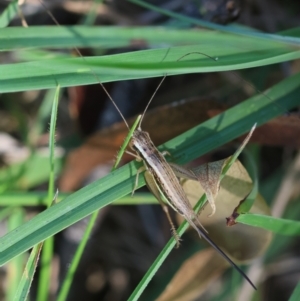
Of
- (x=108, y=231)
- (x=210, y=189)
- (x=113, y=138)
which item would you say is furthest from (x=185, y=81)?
(x=210, y=189)

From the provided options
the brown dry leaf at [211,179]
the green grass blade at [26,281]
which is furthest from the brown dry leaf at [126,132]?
the green grass blade at [26,281]

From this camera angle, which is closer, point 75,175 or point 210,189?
point 210,189

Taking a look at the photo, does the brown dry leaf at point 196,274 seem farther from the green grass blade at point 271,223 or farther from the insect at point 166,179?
the green grass blade at point 271,223

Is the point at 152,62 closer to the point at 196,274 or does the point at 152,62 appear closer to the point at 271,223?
A: the point at 271,223

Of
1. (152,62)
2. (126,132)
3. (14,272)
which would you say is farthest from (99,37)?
(14,272)

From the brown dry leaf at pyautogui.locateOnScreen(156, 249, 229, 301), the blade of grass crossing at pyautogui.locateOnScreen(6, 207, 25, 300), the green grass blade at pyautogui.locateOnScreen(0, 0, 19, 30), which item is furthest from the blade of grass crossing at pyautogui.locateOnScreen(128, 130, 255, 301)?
the green grass blade at pyautogui.locateOnScreen(0, 0, 19, 30)

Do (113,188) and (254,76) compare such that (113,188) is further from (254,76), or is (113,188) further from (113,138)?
(254,76)
